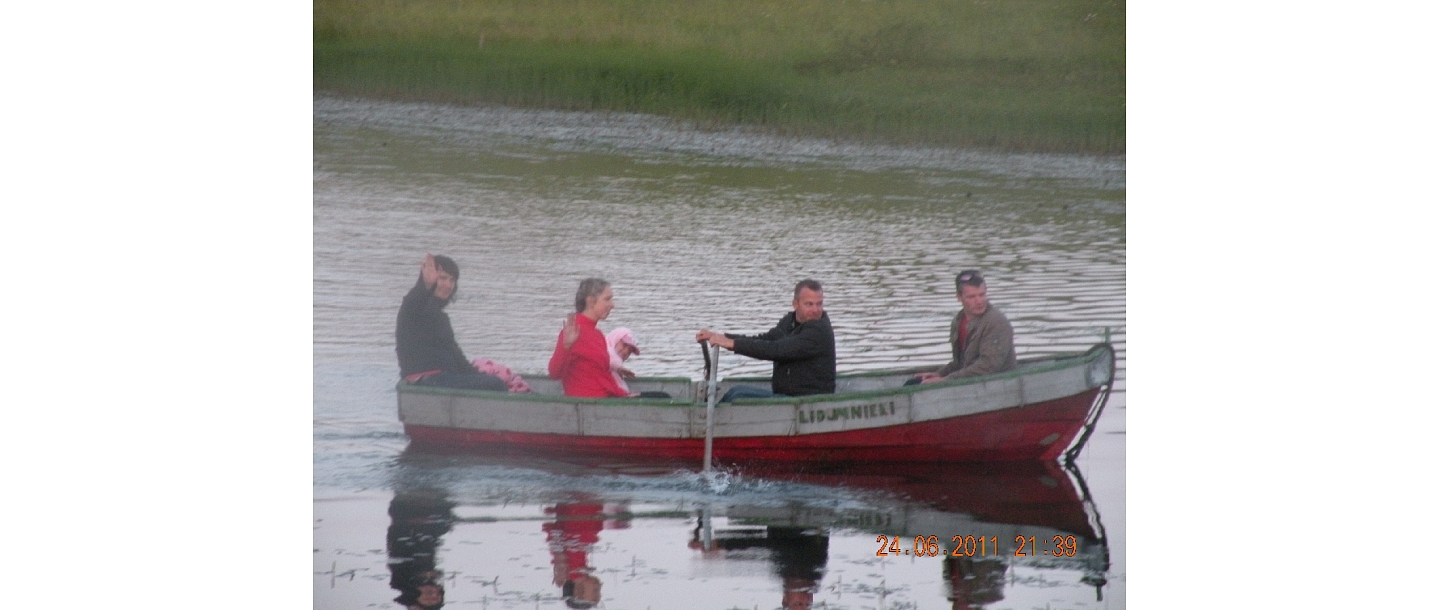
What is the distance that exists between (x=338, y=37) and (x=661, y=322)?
171 centimetres

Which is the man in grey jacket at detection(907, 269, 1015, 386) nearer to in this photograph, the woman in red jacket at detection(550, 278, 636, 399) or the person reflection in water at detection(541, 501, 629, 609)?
the woman in red jacket at detection(550, 278, 636, 399)

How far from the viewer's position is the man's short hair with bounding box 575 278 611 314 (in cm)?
546

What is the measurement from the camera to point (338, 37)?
555 centimetres

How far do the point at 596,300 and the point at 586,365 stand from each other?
0.26 metres

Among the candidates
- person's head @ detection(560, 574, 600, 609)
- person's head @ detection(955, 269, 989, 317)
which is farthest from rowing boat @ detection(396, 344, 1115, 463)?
person's head @ detection(560, 574, 600, 609)

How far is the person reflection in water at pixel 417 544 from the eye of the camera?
5.38m

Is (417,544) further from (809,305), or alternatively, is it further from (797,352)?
(809,305)

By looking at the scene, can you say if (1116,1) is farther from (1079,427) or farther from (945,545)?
(945,545)

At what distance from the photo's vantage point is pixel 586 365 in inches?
217

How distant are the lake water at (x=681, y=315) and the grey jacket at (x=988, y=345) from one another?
0.05 metres

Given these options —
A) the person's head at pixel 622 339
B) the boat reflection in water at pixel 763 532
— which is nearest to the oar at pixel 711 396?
the boat reflection in water at pixel 763 532

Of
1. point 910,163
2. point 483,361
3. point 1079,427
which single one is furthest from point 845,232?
point 483,361

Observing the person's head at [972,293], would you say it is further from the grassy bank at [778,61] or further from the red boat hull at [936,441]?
the grassy bank at [778,61]
